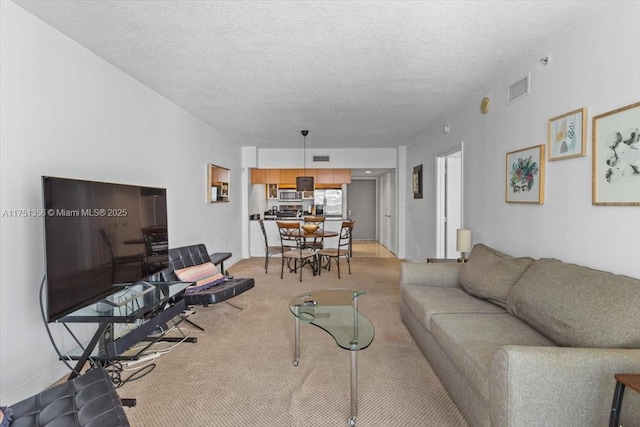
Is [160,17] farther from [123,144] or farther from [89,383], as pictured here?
[89,383]

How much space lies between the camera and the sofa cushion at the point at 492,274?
8.46 ft

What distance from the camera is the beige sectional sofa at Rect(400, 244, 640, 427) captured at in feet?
4.69

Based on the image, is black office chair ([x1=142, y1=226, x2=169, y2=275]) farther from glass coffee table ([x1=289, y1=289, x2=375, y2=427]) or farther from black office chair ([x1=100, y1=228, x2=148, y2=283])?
glass coffee table ([x1=289, y1=289, x2=375, y2=427])

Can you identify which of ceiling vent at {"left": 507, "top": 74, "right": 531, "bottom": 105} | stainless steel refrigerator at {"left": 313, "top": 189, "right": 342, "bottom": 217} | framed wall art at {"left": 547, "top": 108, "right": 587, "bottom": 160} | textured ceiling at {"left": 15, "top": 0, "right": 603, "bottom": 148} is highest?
textured ceiling at {"left": 15, "top": 0, "right": 603, "bottom": 148}

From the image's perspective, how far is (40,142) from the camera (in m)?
2.31

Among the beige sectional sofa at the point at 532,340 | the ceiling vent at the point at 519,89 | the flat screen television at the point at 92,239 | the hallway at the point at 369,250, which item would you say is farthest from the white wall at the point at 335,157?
the beige sectional sofa at the point at 532,340

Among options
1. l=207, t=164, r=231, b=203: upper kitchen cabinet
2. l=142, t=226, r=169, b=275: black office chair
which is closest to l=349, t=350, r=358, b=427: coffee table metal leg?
l=142, t=226, r=169, b=275: black office chair

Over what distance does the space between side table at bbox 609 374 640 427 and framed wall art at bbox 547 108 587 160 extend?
154 cm

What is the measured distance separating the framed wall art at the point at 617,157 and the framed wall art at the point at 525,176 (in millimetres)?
565

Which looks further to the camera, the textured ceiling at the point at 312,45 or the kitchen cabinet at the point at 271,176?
the kitchen cabinet at the point at 271,176

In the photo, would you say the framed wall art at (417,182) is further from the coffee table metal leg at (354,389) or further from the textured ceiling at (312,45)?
the coffee table metal leg at (354,389)

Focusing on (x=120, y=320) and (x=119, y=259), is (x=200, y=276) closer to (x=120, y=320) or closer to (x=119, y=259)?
(x=119, y=259)

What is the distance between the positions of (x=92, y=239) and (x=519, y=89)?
143 inches

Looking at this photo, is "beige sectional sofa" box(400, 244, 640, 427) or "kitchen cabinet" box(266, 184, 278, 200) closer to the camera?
"beige sectional sofa" box(400, 244, 640, 427)
